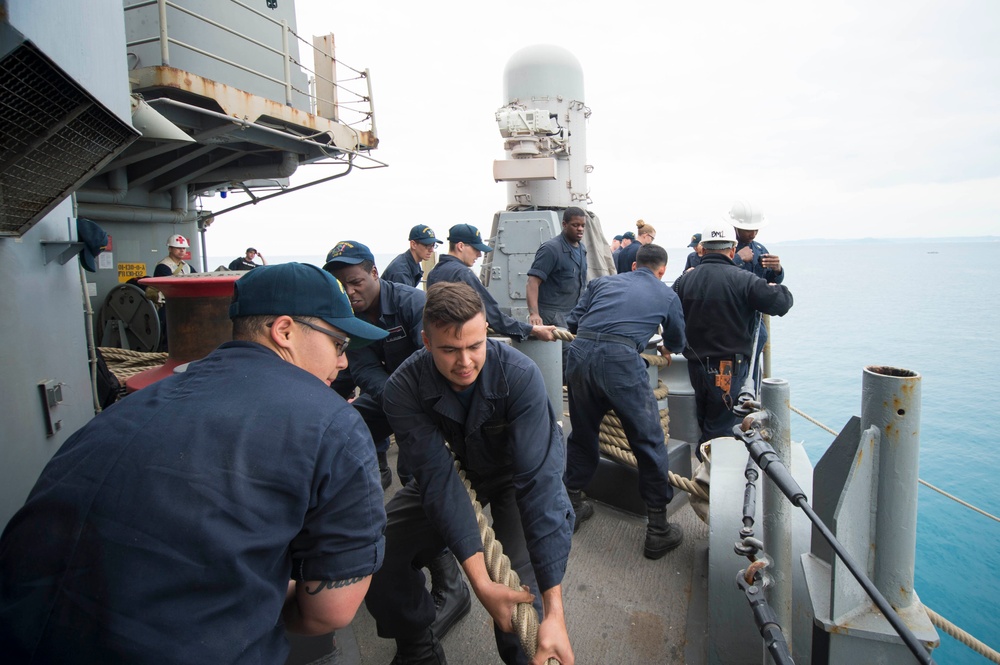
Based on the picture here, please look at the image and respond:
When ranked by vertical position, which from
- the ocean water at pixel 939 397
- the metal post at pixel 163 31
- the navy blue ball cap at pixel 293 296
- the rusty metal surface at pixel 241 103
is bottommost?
the ocean water at pixel 939 397

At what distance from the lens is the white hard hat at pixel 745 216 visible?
194 inches

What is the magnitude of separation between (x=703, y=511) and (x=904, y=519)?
Result: 1.60 meters

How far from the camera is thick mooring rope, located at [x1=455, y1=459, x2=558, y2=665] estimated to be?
1.80 metres

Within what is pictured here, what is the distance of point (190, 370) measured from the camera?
1.31 meters

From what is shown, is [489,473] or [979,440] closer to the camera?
[489,473]

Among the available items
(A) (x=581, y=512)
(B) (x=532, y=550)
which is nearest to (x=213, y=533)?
(B) (x=532, y=550)

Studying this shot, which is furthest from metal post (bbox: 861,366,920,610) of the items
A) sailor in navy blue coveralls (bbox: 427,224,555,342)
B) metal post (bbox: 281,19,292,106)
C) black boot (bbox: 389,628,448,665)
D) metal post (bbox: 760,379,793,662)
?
metal post (bbox: 281,19,292,106)

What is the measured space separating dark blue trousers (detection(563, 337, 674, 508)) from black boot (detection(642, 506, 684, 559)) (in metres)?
0.06

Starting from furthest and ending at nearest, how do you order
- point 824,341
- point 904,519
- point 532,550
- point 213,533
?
1. point 824,341
2. point 532,550
3. point 904,519
4. point 213,533

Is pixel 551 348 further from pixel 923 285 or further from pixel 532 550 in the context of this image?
pixel 923 285

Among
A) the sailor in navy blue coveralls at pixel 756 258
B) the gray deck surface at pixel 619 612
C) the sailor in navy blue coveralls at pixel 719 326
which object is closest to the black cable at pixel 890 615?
the gray deck surface at pixel 619 612

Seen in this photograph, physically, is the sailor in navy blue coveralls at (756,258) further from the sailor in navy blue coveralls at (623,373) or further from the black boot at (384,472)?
the black boot at (384,472)

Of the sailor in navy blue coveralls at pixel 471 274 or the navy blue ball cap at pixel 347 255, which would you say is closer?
the navy blue ball cap at pixel 347 255

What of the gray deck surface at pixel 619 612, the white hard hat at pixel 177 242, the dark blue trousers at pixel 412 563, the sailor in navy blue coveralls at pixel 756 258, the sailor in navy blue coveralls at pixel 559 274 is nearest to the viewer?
the dark blue trousers at pixel 412 563
